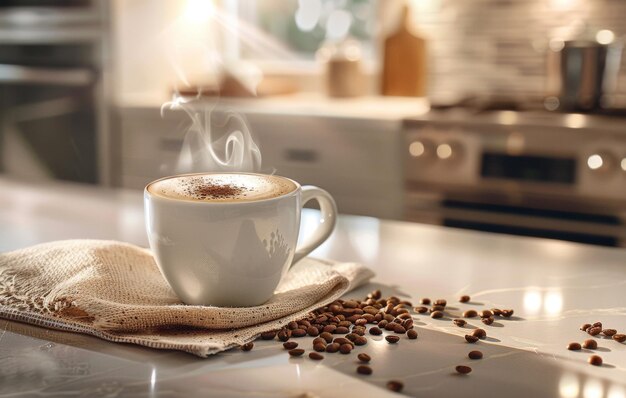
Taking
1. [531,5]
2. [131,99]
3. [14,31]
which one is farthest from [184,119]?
[531,5]

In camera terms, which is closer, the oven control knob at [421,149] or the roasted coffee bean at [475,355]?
the roasted coffee bean at [475,355]

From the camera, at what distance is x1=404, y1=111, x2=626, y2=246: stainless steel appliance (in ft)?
8.20

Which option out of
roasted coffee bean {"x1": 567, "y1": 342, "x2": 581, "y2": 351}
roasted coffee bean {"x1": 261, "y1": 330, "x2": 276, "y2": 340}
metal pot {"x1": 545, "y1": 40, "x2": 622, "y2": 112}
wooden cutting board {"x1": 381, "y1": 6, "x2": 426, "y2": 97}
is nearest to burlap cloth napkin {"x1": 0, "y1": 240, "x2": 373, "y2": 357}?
roasted coffee bean {"x1": 261, "y1": 330, "x2": 276, "y2": 340}

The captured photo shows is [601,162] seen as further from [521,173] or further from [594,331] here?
[594,331]

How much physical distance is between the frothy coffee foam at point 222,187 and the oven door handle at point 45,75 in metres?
2.58

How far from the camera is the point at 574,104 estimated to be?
2697mm

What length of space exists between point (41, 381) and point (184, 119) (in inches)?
101

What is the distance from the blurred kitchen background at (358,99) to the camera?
2600mm

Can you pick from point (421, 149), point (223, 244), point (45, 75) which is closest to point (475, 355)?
point (223, 244)

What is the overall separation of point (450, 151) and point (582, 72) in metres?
0.51

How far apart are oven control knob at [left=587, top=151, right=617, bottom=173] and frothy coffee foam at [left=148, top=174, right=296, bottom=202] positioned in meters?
1.79

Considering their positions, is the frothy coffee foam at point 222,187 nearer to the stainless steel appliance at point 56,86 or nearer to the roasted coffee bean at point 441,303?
the roasted coffee bean at point 441,303

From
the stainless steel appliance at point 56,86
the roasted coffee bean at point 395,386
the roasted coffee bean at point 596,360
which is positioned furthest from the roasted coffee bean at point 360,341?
the stainless steel appliance at point 56,86

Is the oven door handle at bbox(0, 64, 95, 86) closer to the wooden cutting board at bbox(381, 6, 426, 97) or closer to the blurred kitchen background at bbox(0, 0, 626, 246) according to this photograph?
the blurred kitchen background at bbox(0, 0, 626, 246)
